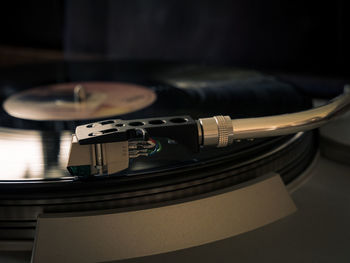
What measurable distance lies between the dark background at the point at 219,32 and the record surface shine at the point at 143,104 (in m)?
0.24

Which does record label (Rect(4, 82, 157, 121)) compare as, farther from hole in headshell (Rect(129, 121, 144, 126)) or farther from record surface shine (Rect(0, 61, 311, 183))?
hole in headshell (Rect(129, 121, 144, 126))

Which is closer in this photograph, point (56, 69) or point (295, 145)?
point (295, 145)

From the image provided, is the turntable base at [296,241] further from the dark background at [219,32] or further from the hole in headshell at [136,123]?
the dark background at [219,32]

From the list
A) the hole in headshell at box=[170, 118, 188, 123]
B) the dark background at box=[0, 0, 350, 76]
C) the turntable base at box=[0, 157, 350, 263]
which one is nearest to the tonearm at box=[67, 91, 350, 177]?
the hole in headshell at box=[170, 118, 188, 123]

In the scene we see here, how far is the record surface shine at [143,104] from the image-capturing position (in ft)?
1.50

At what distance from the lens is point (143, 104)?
0.79m

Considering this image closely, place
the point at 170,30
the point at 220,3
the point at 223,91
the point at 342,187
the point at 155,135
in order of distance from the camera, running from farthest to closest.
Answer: the point at 170,30
the point at 220,3
the point at 223,91
the point at 342,187
the point at 155,135

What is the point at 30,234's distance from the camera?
428mm

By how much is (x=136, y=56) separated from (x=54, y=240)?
1022 mm

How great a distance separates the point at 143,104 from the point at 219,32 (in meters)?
0.51

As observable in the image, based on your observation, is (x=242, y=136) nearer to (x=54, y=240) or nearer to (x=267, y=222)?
(x=267, y=222)

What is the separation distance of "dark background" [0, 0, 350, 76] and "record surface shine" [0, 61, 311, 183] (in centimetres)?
24

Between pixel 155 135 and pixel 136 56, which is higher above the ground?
pixel 155 135

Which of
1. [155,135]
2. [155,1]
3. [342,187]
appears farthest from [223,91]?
[155,1]
